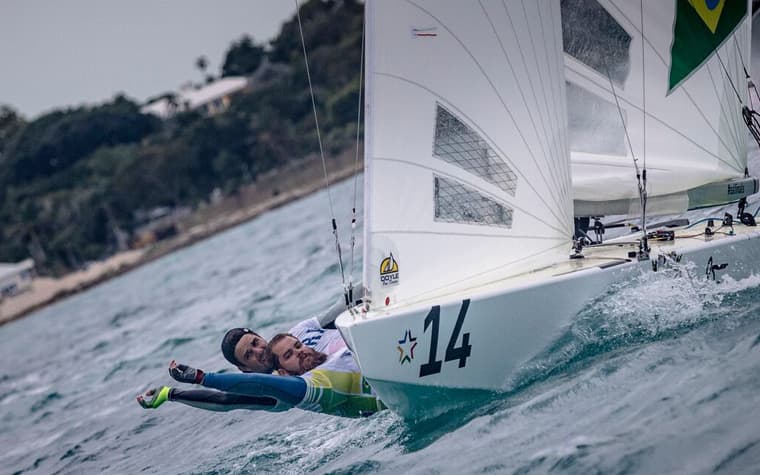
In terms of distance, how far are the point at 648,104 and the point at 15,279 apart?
165 feet

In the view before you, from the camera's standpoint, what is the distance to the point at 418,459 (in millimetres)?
4430

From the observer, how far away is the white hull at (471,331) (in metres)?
4.44

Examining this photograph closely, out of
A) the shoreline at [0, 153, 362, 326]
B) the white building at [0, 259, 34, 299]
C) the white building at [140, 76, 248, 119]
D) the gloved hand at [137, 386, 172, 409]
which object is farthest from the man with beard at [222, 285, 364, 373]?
the white building at [140, 76, 248, 119]

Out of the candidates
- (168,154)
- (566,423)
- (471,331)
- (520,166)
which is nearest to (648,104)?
(520,166)

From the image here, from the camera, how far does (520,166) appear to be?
16.7 ft

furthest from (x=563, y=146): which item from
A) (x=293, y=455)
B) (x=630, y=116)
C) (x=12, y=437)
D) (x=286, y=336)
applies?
(x=12, y=437)

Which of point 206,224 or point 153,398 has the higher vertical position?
point 206,224

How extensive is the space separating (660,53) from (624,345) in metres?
1.95

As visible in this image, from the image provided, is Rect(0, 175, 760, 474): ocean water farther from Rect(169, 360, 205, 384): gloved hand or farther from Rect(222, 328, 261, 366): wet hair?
Rect(169, 360, 205, 384): gloved hand

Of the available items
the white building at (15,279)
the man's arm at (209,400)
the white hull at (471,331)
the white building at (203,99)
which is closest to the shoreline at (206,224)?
the white building at (15,279)

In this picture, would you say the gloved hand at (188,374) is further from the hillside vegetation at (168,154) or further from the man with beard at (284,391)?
the hillside vegetation at (168,154)

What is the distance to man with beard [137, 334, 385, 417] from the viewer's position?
16.2ft

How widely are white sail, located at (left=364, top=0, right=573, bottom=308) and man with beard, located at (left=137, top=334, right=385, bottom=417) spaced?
0.75m

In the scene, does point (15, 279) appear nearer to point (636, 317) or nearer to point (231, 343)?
point (231, 343)
